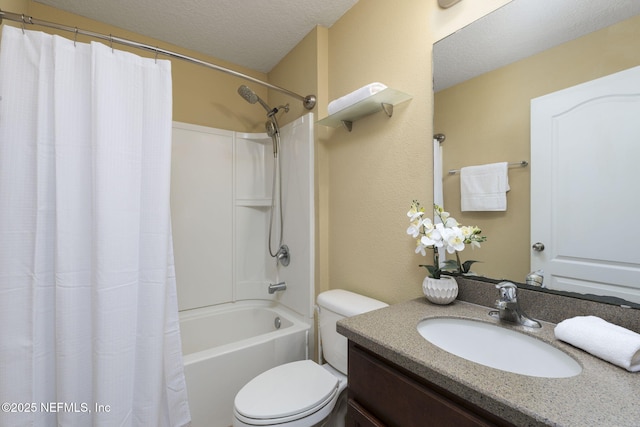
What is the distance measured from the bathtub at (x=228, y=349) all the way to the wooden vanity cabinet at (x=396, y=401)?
2.70ft

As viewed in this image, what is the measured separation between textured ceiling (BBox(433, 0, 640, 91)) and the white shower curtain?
1.35 m

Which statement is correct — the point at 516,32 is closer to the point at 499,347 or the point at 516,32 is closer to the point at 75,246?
the point at 499,347

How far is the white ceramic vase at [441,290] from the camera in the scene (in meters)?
1.00

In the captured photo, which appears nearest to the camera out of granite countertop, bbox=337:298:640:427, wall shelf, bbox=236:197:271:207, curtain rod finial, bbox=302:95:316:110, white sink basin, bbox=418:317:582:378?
granite countertop, bbox=337:298:640:427

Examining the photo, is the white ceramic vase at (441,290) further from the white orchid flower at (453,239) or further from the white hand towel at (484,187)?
the white hand towel at (484,187)

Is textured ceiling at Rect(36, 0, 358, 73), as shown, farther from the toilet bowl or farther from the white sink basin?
A: the toilet bowl

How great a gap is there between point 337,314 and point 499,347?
28.3 inches

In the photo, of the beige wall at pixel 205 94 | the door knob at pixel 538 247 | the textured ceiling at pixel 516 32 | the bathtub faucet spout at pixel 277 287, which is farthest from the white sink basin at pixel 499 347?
the beige wall at pixel 205 94

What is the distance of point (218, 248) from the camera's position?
217 cm

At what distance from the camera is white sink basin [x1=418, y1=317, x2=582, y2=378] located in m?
0.70

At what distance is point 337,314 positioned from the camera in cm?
136

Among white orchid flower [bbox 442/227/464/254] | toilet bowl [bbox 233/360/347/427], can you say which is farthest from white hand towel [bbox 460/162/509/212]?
toilet bowl [bbox 233/360/347/427]

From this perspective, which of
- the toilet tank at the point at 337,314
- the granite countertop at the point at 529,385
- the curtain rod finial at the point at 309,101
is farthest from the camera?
the curtain rod finial at the point at 309,101

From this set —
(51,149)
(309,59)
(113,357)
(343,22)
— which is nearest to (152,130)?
(51,149)
